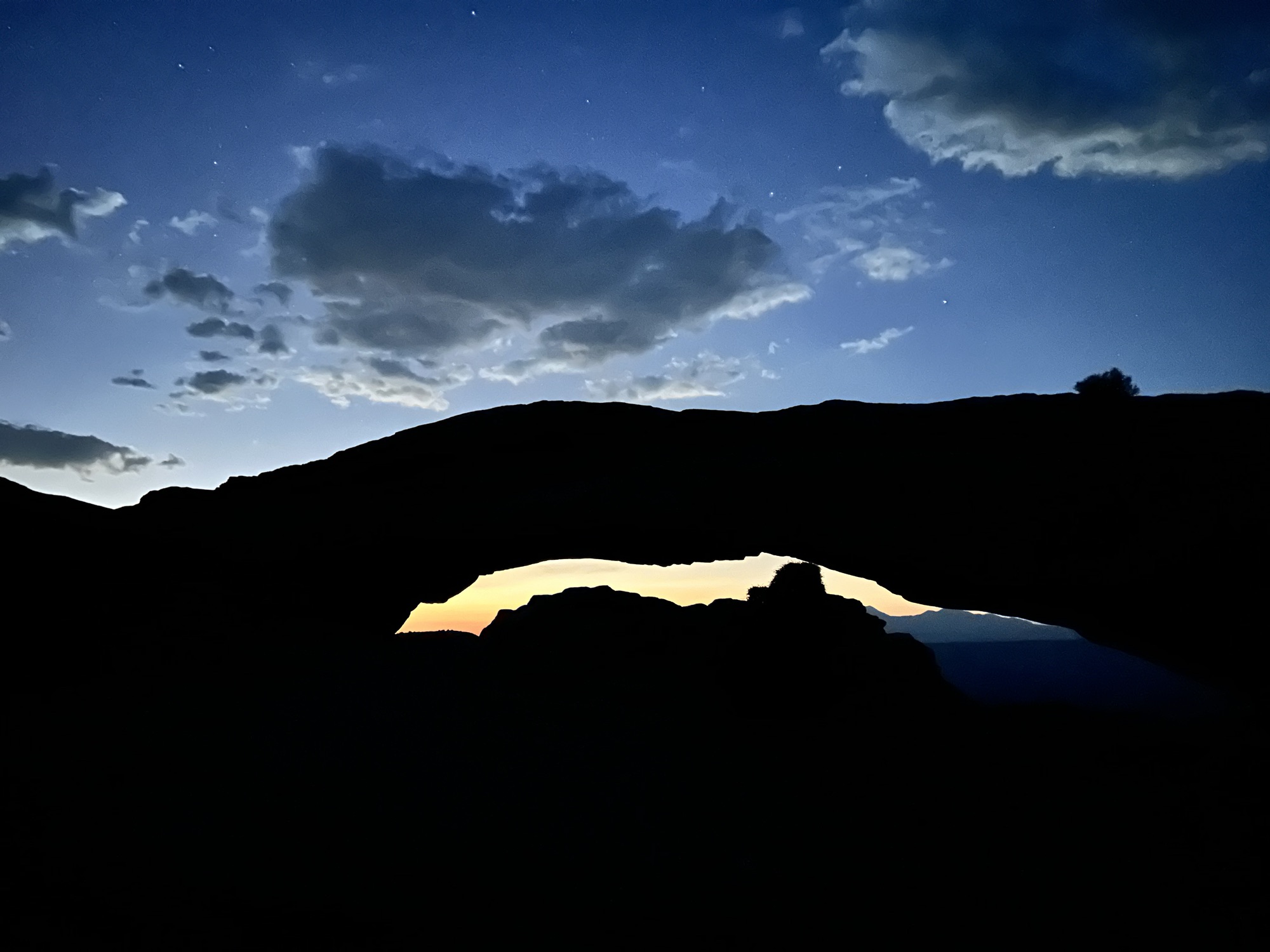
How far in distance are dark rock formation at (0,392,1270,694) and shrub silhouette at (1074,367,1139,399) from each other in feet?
1.03

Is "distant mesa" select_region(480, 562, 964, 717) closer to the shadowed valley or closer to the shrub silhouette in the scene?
the shadowed valley

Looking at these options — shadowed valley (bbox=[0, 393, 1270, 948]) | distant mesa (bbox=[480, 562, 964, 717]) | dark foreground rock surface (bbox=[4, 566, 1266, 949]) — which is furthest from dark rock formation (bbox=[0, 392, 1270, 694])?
dark foreground rock surface (bbox=[4, 566, 1266, 949])

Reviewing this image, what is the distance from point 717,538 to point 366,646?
338 inches

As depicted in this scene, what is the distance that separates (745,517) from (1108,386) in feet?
25.6

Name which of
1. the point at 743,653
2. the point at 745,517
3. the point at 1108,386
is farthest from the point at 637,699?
the point at 1108,386

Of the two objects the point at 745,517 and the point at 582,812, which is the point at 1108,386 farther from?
the point at 582,812

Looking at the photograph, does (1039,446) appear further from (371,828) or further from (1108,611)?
(371,828)

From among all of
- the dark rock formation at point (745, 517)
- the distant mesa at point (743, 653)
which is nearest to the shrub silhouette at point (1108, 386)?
the dark rock formation at point (745, 517)

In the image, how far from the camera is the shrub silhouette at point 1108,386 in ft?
42.3

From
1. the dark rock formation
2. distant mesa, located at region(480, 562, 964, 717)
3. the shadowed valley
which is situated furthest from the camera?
distant mesa, located at region(480, 562, 964, 717)

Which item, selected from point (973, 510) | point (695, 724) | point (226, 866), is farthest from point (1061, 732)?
point (226, 866)

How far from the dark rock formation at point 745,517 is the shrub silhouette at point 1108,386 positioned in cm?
31

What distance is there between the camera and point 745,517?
1414 cm

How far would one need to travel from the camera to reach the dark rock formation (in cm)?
1129
